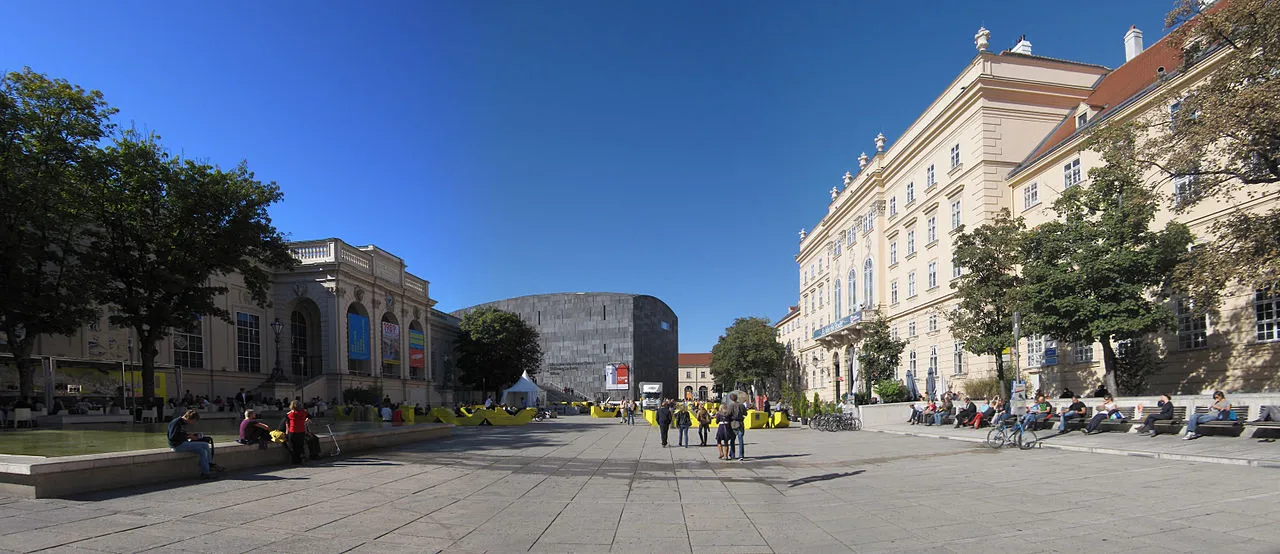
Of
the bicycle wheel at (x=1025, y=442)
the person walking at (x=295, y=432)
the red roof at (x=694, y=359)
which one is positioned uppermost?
the person walking at (x=295, y=432)

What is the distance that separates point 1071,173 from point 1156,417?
16240mm

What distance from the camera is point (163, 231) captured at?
27766 mm

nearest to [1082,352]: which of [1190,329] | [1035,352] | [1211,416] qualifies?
[1035,352]

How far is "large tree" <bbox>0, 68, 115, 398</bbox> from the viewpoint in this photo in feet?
78.4

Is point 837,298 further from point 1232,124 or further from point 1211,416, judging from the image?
point 1232,124

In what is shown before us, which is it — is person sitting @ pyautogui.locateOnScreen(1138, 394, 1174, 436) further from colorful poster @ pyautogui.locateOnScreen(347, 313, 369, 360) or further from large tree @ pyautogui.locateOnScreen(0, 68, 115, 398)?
colorful poster @ pyautogui.locateOnScreen(347, 313, 369, 360)

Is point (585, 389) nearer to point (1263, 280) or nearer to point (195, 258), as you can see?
point (195, 258)

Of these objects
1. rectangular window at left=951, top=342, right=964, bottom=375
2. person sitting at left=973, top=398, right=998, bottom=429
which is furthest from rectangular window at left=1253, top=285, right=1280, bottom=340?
rectangular window at left=951, top=342, right=964, bottom=375

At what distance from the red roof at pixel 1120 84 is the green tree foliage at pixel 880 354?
14.2m

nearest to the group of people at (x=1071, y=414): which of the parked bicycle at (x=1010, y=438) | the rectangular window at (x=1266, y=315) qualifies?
the parked bicycle at (x=1010, y=438)

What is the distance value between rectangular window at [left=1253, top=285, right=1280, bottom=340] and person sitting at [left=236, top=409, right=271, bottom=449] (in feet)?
90.2

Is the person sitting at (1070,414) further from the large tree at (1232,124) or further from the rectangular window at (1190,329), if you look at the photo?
the rectangular window at (1190,329)

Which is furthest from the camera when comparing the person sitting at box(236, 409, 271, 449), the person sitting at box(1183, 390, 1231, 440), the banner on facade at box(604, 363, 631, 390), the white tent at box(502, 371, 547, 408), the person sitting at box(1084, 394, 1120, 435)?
the banner on facade at box(604, 363, 631, 390)

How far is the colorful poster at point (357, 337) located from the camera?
5338 centimetres
